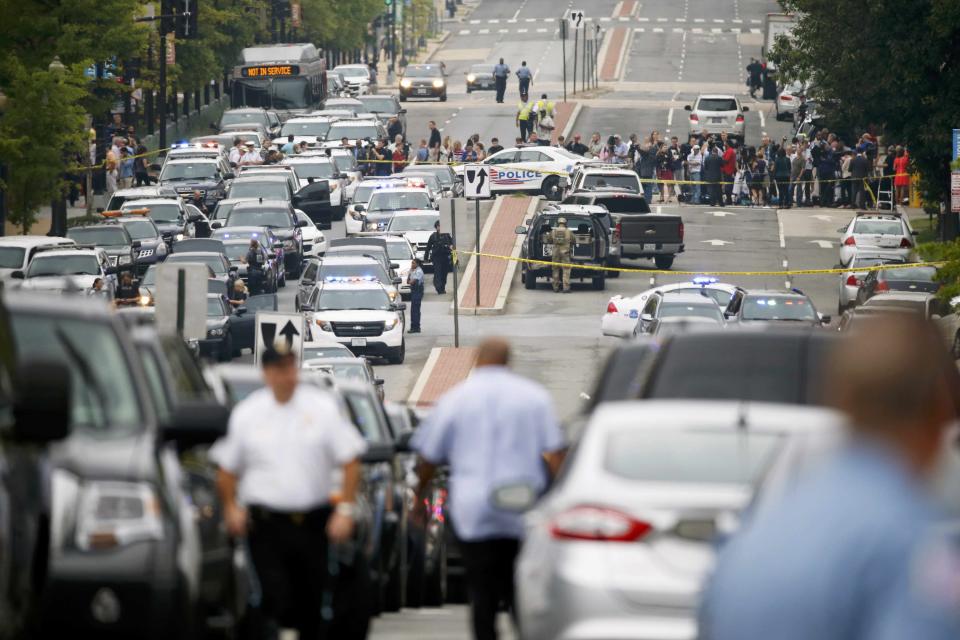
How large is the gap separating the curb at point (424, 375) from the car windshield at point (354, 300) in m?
1.37

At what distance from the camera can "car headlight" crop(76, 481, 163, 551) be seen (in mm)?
7492

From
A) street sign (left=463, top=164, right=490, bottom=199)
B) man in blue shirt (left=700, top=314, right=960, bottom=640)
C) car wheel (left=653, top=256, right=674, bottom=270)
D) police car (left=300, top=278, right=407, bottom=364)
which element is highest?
man in blue shirt (left=700, top=314, right=960, bottom=640)

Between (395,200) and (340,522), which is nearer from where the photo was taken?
(340,522)

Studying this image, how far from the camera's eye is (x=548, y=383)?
3825 centimetres

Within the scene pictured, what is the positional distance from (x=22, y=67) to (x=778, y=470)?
44803mm

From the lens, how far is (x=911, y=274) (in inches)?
1651

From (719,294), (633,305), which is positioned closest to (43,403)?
(719,294)

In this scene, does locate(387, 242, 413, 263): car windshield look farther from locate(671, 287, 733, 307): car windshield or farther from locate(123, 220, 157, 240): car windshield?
locate(671, 287, 733, 307): car windshield

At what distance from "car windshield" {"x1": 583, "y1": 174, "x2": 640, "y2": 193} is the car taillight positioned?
4669cm

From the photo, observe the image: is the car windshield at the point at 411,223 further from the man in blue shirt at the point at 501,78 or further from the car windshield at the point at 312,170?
the man in blue shirt at the point at 501,78

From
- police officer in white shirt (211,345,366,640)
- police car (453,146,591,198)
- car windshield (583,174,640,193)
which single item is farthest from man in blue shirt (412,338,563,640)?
police car (453,146,591,198)

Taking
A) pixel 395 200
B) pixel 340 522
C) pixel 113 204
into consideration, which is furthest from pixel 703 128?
pixel 340 522

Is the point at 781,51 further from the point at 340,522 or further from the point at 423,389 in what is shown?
the point at 340,522

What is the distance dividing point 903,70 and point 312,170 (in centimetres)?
1786
